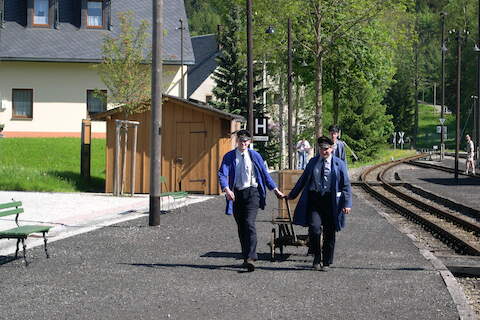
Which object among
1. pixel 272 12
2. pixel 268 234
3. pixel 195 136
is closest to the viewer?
pixel 268 234

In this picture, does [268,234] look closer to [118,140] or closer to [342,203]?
[342,203]

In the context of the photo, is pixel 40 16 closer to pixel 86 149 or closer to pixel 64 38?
pixel 64 38

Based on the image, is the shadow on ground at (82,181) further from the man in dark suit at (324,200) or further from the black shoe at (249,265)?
the man in dark suit at (324,200)

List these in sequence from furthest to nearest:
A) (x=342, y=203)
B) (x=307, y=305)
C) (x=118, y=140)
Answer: (x=118, y=140) → (x=342, y=203) → (x=307, y=305)

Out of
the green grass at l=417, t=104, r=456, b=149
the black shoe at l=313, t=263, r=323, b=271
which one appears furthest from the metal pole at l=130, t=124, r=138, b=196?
the green grass at l=417, t=104, r=456, b=149

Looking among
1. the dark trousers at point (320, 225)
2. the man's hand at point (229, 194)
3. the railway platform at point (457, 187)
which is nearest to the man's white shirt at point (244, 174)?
the man's hand at point (229, 194)

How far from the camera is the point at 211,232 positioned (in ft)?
47.9

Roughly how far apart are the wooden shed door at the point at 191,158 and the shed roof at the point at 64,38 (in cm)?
1496

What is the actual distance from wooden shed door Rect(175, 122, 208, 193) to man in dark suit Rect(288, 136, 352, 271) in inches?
589

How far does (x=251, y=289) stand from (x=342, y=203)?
6.49 ft

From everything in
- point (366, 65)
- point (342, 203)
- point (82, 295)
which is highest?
point (366, 65)

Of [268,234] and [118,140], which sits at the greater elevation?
[118,140]

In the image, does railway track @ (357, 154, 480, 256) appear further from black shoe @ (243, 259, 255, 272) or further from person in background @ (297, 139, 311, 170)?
person in background @ (297, 139, 311, 170)

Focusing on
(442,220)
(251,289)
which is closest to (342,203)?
(251,289)
